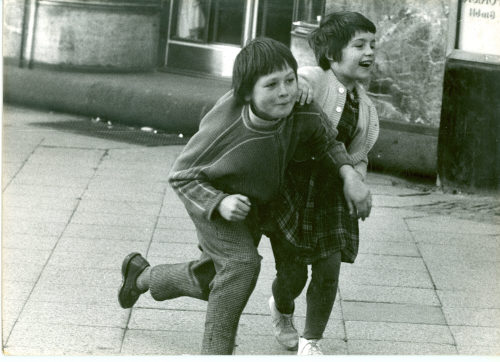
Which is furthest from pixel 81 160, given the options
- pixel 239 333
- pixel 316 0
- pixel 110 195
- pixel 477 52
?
pixel 239 333

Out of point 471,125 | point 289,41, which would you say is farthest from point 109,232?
point 289,41

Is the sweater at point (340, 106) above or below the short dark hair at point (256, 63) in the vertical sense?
below

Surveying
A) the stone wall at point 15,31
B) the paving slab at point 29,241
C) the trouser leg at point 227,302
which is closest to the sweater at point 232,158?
the trouser leg at point 227,302

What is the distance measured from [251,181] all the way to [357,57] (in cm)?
72

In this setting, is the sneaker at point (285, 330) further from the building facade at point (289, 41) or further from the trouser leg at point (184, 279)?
the building facade at point (289, 41)

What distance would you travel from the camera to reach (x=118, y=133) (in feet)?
29.8

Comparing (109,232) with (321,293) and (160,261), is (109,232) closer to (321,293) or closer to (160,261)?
(160,261)

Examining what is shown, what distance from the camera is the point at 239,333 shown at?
4633 mm

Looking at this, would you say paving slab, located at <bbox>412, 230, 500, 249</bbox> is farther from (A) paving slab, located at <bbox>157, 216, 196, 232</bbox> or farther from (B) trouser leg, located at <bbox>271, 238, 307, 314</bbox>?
(B) trouser leg, located at <bbox>271, 238, 307, 314</bbox>

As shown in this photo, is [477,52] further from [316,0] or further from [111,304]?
[111,304]

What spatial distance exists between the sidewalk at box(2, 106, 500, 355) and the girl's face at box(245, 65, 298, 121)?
1.15 m

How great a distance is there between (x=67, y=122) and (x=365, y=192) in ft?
18.7

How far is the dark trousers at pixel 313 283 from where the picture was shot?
4156 millimetres

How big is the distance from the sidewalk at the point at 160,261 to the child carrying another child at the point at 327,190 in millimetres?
422
